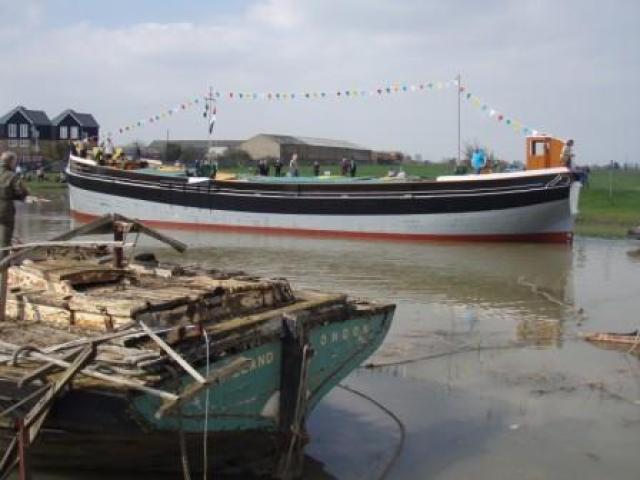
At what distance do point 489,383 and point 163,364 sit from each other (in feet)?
13.9

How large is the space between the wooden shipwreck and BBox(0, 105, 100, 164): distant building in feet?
203

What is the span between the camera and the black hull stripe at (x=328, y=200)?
883 inches

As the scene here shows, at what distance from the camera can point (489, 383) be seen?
302 inches

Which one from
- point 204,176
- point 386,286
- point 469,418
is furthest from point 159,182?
point 469,418

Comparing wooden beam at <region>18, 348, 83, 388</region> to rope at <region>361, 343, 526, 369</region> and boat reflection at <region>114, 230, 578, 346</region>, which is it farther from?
boat reflection at <region>114, 230, 578, 346</region>

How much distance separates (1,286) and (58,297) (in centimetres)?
41

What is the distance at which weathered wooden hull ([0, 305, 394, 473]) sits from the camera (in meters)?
4.27

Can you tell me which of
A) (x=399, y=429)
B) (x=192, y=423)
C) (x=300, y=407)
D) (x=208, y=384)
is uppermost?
(x=208, y=384)

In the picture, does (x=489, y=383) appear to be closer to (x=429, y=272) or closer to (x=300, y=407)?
(x=300, y=407)

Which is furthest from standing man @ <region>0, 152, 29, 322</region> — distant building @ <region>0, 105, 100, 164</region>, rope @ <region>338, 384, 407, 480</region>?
distant building @ <region>0, 105, 100, 164</region>

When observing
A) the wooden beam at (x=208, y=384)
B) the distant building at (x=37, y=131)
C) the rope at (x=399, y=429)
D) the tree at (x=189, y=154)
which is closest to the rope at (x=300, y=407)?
the wooden beam at (x=208, y=384)

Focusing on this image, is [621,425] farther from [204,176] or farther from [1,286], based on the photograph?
[204,176]

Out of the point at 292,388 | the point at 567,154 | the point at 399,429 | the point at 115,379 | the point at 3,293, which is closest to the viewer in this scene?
the point at 115,379

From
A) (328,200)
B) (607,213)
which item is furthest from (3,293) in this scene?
(607,213)
